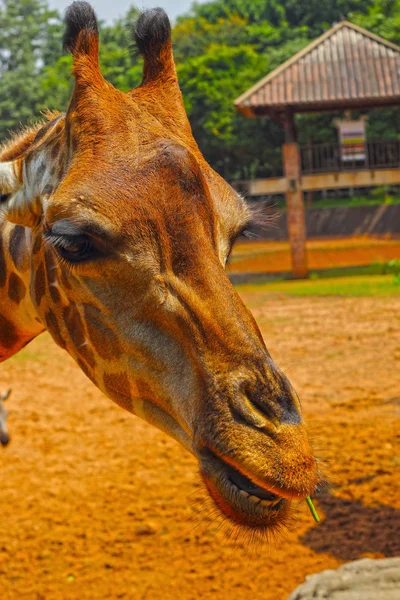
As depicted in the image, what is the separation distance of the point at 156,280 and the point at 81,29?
1199 millimetres

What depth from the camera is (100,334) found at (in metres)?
2.85

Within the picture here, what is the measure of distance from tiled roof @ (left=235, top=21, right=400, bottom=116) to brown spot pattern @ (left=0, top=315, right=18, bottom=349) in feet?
60.8

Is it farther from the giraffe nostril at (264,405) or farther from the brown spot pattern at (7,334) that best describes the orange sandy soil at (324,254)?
the giraffe nostril at (264,405)

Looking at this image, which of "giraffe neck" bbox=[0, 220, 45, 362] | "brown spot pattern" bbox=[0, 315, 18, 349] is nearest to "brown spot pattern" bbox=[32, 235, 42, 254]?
"giraffe neck" bbox=[0, 220, 45, 362]

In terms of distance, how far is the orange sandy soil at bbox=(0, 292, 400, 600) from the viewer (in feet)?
19.1

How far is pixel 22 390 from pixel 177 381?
988cm

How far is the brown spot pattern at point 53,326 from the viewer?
A: 3102 mm

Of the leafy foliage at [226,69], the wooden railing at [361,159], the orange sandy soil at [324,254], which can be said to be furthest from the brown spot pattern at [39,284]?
the leafy foliage at [226,69]

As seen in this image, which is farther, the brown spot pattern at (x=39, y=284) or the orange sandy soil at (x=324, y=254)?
the orange sandy soil at (x=324, y=254)

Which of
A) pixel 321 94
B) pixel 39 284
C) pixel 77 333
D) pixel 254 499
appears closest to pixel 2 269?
pixel 39 284

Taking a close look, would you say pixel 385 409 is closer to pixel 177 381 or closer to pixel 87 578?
pixel 87 578

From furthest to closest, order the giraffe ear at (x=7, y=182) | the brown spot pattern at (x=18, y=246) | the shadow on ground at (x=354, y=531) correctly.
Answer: the shadow on ground at (x=354, y=531)
the brown spot pattern at (x=18, y=246)
the giraffe ear at (x=7, y=182)

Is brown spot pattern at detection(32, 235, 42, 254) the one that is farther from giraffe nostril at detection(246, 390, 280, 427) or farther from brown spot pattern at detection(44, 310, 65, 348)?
giraffe nostril at detection(246, 390, 280, 427)

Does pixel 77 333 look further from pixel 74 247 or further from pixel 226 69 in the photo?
pixel 226 69
